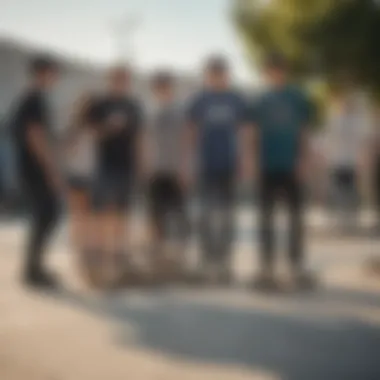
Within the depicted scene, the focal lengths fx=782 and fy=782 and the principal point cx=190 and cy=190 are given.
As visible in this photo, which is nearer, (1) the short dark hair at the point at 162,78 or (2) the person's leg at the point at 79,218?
(1) the short dark hair at the point at 162,78

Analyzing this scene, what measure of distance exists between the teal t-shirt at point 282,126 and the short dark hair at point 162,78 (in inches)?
13.3

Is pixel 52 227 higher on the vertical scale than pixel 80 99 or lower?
lower

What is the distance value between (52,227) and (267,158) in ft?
2.68

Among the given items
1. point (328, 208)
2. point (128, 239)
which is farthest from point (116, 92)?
point (328, 208)

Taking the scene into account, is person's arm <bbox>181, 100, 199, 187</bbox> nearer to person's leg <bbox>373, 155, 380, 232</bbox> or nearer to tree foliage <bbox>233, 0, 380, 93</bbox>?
tree foliage <bbox>233, 0, 380, 93</bbox>

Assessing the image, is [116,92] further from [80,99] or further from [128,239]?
[128,239]

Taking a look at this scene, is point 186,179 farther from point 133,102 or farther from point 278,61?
point 278,61

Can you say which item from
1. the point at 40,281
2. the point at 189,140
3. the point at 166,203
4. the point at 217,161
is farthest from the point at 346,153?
the point at 40,281

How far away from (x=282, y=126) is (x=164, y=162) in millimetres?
476

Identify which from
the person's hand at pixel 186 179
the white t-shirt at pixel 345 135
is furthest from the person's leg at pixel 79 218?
the white t-shirt at pixel 345 135

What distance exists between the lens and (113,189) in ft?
9.05

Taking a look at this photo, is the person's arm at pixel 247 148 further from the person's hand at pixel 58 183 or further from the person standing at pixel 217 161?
the person's hand at pixel 58 183

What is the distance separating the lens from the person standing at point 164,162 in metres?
2.70

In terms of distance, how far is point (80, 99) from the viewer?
2.63 metres
